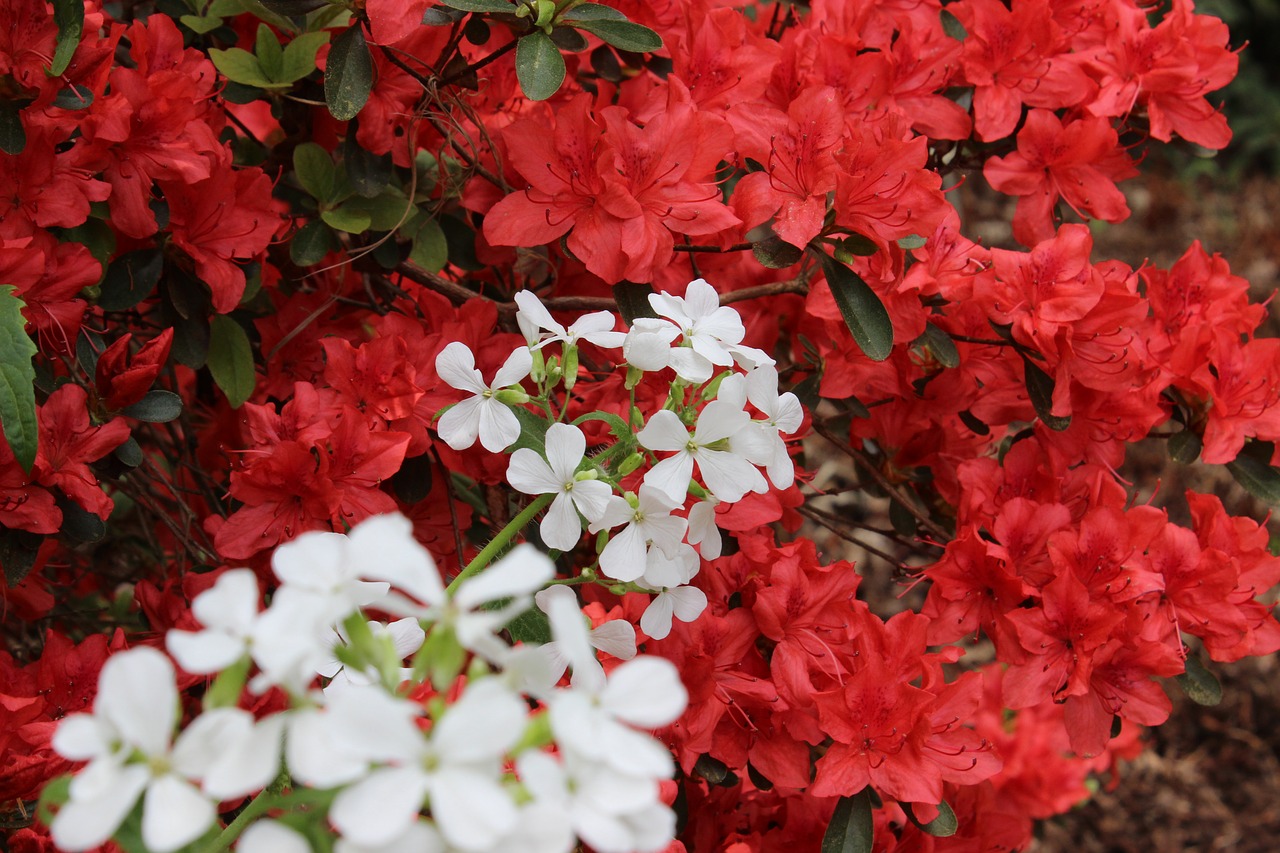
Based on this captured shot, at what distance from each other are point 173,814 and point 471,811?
0.14 meters

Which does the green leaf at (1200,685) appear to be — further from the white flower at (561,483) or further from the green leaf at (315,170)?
the green leaf at (315,170)

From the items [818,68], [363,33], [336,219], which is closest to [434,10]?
[363,33]

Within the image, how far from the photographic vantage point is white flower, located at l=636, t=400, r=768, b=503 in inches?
32.8

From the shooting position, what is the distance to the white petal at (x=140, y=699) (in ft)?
1.75

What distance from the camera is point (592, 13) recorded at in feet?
3.65

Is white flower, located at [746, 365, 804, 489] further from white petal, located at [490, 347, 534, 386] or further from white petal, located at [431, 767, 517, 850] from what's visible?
white petal, located at [431, 767, 517, 850]

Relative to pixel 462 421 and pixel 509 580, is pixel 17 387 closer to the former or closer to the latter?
pixel 462 421

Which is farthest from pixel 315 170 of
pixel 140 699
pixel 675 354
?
pixel 140 699

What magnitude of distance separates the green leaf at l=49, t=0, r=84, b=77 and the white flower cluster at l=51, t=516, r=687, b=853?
0.66m

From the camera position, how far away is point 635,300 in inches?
45.1

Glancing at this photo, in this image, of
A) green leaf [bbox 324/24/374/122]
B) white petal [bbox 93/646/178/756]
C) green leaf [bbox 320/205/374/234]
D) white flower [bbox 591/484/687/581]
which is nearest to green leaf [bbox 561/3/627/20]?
green leaf [bbox 324/24/374/122]

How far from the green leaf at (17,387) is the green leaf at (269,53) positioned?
1.30 ft

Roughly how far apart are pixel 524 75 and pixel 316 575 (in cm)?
62

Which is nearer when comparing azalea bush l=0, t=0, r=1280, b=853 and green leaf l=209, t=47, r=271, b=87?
azalea bush l=0, t=0, r=1280, b=853
